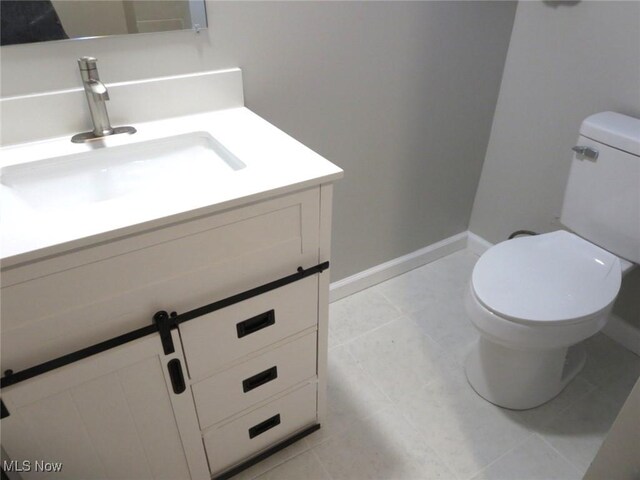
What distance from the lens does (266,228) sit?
92cm

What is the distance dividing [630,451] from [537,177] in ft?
3.60

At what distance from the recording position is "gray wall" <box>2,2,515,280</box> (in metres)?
1.13

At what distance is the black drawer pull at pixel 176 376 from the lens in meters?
0.95

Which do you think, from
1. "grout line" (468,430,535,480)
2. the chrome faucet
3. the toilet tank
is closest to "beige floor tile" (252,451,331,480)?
"grout line" (468,430,535,480)

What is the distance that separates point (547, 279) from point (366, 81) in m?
0.80

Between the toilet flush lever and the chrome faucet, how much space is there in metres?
1.26

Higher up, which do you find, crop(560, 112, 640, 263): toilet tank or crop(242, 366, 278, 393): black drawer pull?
crop(560, 112, 640, 263): toilet tank

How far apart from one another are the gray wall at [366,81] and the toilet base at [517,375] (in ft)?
1.99

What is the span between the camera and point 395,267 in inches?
78.7

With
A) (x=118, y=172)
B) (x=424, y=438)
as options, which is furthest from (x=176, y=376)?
(x=424, y=438)

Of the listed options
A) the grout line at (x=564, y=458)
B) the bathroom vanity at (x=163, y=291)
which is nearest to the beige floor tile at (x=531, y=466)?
the grout line at (x=564, y=458)

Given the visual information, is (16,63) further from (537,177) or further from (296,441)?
(537,177)

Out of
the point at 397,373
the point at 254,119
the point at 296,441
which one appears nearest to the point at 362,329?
the point at 397,373

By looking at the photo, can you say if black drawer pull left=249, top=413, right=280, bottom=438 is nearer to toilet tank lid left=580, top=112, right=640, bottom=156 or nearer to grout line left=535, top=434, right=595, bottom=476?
grout line left=535, top=434, right=595, bottom=476
